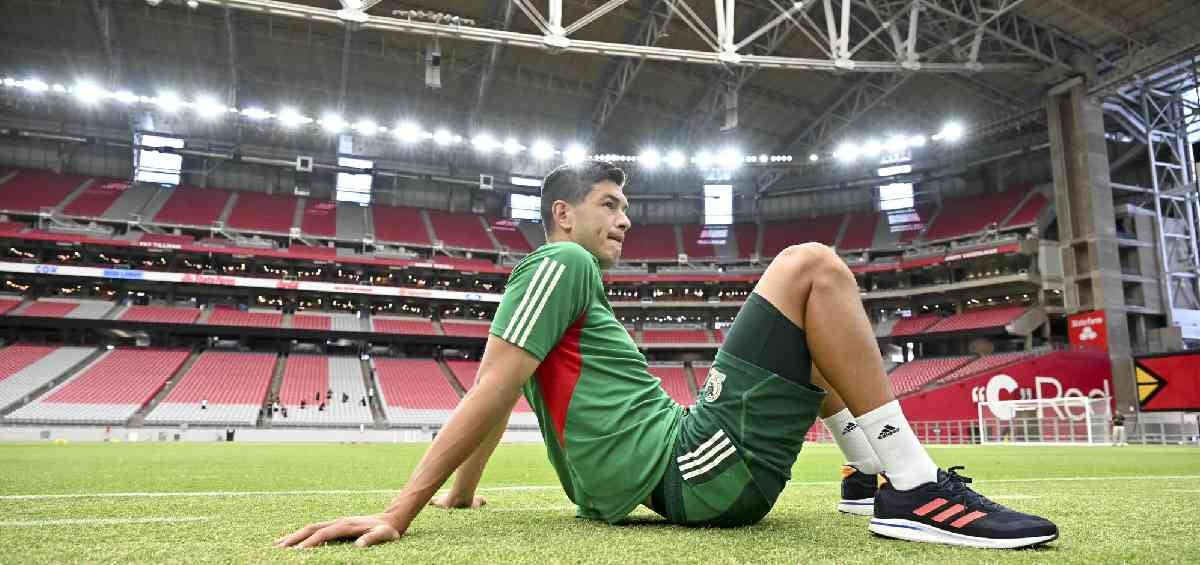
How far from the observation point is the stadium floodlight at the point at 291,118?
32344 mm

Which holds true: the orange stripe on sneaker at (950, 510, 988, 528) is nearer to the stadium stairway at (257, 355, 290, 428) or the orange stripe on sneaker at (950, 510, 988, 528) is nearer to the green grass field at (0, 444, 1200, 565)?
the green grass field at (0, 444, 1200, 565)

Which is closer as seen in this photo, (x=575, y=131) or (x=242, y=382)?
(x=242, y=382)

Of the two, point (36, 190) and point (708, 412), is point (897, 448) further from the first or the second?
point (36, 190)

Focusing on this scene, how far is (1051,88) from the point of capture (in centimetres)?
2869

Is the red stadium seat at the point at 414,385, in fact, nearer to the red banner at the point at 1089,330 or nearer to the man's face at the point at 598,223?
the red banner at the point at 1089,330

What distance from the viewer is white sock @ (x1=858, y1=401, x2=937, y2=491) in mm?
2139

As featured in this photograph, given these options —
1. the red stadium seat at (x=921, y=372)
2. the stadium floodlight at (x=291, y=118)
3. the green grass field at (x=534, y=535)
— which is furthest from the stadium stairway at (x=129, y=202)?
the green grass field at (x=534, y=535)

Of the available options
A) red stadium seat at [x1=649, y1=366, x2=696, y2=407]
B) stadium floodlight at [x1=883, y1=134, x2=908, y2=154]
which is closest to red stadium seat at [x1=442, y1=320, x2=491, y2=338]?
red stadium seat at [x1=649, y1=366, x2=696, y2=407]

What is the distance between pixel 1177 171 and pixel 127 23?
44273 millimetres

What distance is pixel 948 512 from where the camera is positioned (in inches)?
80.7

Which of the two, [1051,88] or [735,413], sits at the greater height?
[1051,88]

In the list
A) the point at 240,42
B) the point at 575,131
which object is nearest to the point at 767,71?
the point at 575,131

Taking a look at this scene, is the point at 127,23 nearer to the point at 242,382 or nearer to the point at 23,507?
the point at 242,382

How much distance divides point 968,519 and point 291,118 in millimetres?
35218
